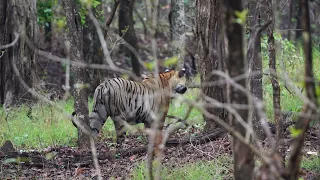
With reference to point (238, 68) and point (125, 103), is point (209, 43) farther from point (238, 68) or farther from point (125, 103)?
point (238, 68)

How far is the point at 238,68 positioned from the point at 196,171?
2.79 metres

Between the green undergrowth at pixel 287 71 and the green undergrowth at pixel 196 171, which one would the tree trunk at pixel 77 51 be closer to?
the green undergrowth at pixel 196 171

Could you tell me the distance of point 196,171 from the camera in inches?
253

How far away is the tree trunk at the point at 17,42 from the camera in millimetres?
12250

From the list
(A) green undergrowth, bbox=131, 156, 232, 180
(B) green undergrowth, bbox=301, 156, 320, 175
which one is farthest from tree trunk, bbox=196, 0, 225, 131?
(B) green undergrowth, bbox=301, 156, 320, 175

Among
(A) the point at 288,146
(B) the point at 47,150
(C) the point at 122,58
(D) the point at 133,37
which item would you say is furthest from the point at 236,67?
(C) the point at 122,58

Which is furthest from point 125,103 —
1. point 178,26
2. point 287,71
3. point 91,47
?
point 91,47

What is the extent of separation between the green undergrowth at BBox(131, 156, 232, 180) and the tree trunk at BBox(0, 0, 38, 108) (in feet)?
20.7

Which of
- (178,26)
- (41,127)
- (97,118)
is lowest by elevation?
(41,127)

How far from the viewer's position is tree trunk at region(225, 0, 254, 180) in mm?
3750

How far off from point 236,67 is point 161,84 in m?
5.94

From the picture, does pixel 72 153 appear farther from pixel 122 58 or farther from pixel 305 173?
pixel 122 58

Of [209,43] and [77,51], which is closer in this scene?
[77,51]

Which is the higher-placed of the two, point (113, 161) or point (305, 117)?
point (305, 117)
